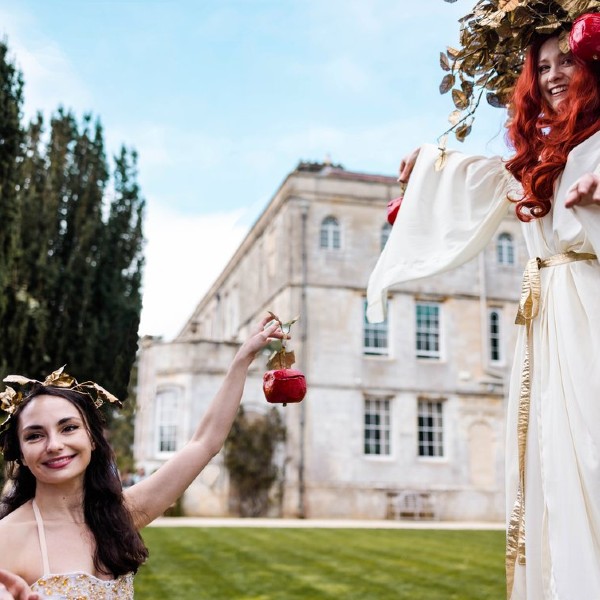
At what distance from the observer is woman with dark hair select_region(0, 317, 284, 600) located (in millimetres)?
2357

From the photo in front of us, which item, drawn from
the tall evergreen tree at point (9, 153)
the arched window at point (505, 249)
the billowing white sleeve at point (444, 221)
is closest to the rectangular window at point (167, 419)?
the arched window at point (505, 249)

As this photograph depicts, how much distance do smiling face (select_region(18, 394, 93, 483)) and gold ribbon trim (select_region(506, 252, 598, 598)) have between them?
1.36 meters

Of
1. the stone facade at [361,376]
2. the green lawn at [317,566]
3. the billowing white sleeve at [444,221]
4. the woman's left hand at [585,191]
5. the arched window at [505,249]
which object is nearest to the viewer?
the woman's left hand at [585,191]

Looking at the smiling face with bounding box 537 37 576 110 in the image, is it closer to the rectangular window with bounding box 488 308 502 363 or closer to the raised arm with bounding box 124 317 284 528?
the raised arm with bounding box 124 317 284 528

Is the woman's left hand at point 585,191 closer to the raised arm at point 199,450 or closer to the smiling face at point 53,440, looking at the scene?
the raised arm at point 199,450

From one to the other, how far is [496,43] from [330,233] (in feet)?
70.8

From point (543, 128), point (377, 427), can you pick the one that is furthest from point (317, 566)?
point (377, 427)

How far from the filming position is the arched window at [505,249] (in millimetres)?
25438

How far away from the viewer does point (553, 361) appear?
2.44 meters

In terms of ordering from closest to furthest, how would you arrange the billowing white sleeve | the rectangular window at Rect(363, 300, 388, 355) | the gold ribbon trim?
1. the gold ribbon trim
2. the billowing white sleeve
3. the rectangular window at Rect(363, 300, 388, 355)

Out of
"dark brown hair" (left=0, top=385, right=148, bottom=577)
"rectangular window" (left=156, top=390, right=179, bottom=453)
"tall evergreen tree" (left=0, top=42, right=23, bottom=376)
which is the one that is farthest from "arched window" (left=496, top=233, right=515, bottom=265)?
"dark brown hair" (left=0, top=385, right=148, bottom=577)

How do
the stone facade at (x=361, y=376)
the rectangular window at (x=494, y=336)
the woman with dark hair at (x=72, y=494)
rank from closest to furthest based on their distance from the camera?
the woman with dark hair at (x=72, y=494)
the stone facade at (x=361, y=376)
the rectangular window at (x=494, y=336)

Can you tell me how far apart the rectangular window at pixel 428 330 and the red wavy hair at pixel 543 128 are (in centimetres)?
2159

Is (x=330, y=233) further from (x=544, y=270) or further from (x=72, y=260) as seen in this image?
(x=544, y=270)
